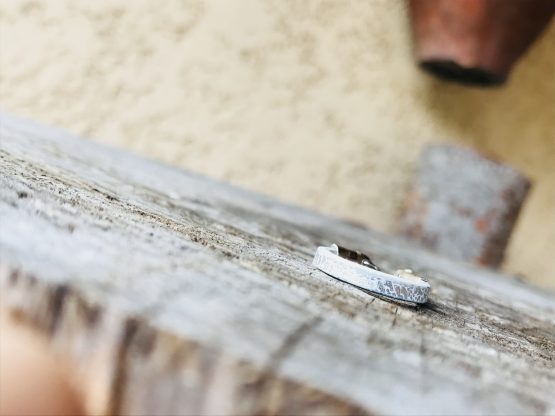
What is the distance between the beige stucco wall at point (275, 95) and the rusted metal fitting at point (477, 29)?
10cm

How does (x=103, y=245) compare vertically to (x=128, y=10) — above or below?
below

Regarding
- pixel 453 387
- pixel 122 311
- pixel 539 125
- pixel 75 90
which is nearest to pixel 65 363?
pixel 122 311

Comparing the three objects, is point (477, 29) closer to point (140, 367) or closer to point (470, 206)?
point (470, 206)

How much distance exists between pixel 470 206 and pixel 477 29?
16.6 inches

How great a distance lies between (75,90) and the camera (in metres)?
1.36

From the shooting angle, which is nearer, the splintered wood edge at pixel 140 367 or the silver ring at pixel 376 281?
the splintered wood edge at pixel 140 367

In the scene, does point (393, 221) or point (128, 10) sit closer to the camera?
point (128, 10)

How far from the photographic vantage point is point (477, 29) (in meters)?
1.52

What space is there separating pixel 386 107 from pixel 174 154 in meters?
0.56

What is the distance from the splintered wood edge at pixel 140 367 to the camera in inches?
7.3

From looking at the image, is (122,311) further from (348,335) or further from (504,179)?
(504,179)

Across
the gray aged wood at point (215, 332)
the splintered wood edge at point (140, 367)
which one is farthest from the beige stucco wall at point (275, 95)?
the splintered wood edge at point (140, 367)

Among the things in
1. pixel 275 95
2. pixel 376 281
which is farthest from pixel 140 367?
pixel 275 95

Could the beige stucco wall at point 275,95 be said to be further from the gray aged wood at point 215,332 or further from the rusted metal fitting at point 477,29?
the gray aged wood at point 215,332
